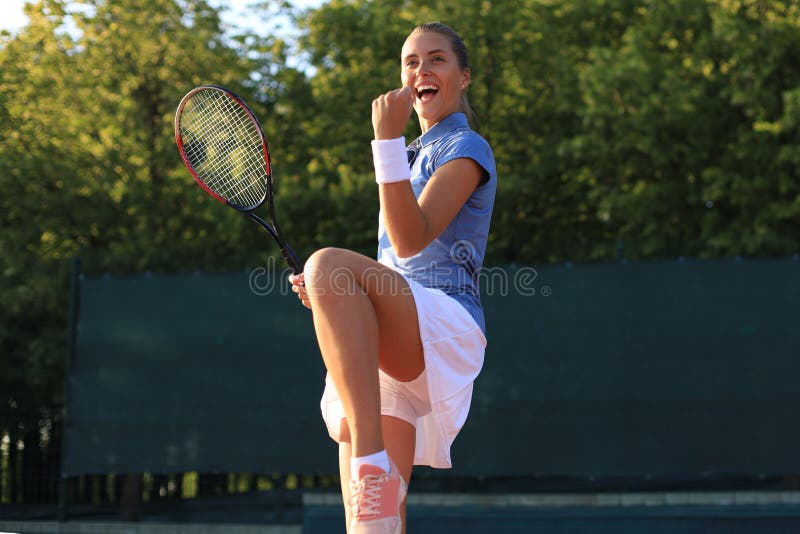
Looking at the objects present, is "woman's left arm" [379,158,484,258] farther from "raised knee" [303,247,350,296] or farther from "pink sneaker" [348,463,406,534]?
"pink sneaker" [348,463,406,534]

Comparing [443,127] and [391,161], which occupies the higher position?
[443,127]

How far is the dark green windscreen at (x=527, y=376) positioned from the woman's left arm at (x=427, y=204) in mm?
4455

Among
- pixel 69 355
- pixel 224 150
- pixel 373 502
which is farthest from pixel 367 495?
pixel 69 355

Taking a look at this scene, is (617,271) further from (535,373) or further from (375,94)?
(375,94)

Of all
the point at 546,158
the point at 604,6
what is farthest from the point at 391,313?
the point at 604,6

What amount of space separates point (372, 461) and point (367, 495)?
0.08 m

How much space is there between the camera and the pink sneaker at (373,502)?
237 cm

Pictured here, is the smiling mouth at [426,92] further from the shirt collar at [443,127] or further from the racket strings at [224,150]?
the racket strings at [224,150]

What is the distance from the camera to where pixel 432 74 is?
294cm

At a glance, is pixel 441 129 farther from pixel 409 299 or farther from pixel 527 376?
pixel 527 376

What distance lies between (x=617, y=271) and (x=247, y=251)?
4.63 m

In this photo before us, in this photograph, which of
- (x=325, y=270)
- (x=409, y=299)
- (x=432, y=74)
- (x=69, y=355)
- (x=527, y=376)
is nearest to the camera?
(x=325, y=270)

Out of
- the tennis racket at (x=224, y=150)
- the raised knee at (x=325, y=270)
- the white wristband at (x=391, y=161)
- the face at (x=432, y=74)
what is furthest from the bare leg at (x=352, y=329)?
the tennis racket at (x=224, y=150)

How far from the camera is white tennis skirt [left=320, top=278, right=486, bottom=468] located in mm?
2582
